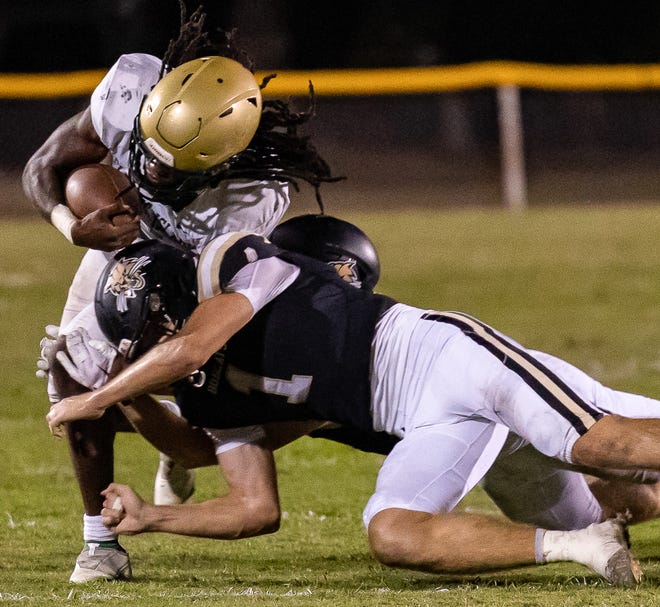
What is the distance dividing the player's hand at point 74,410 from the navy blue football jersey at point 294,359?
35 cm

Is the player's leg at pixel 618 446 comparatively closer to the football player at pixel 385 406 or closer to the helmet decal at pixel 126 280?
the football player at pixel 385 406

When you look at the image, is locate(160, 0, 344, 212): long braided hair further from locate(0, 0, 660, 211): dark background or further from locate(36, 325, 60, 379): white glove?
locate(0, 0, 660, 211): dark background

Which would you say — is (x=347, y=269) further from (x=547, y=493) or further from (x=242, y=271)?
(x=547, y=493)

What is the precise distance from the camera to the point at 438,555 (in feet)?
13.6

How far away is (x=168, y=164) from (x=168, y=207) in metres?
0.35

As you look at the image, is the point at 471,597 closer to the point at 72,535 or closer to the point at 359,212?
the point at 72,535

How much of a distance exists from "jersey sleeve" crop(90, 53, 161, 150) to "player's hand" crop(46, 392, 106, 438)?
4.13 ft

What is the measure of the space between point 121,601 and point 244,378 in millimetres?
752

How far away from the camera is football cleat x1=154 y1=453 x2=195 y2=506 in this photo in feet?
17.9

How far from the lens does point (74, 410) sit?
4.34 m

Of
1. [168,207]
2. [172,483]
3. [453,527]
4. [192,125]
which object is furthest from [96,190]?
[453,527]

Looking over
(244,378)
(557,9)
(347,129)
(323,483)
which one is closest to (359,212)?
(347,129)

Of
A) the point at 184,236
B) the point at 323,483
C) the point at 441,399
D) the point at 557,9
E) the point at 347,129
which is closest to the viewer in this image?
the point at 441,399

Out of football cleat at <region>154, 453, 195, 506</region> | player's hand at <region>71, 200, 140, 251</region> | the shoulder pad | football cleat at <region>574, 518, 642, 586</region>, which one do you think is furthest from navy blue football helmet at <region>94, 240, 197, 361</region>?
football cleat at <region>574, 518, 642, 586</region>
